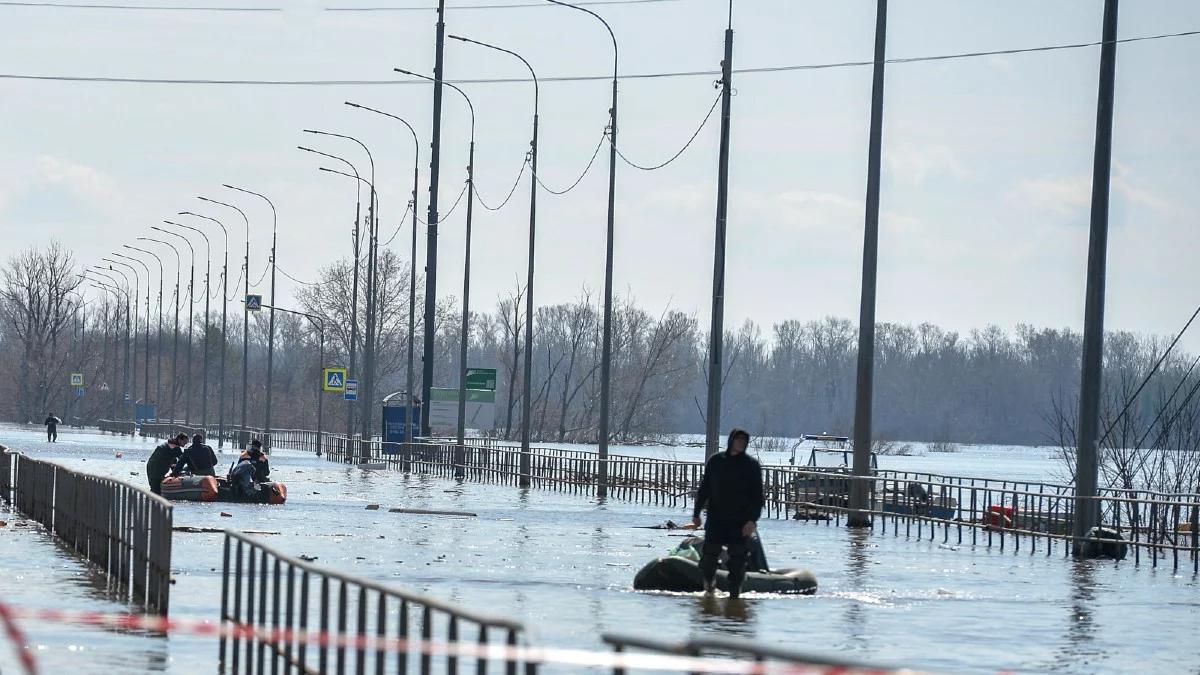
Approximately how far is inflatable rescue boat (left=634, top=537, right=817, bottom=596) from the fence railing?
16.8ft

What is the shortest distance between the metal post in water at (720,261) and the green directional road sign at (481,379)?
22633 millimetres

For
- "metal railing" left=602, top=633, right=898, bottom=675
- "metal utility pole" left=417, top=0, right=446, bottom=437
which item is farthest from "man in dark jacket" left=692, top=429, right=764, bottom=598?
"metal utility pole" left=417, top=0, right=446, bottom=437

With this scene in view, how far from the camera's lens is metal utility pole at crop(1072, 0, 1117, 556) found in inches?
1169

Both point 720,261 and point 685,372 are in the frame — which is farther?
point 685,372

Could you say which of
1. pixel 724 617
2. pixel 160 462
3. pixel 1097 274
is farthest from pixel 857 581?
pixel 160 462

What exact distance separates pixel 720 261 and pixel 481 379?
77.5 ft

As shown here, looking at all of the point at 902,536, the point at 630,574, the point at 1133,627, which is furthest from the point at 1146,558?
the point at 1133,627

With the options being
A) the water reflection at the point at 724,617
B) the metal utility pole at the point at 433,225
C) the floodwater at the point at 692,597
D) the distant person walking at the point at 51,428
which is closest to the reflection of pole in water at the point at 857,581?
the floodwater at the point at 692,597

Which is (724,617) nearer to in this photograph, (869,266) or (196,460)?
(869,266)

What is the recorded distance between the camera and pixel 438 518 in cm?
3625

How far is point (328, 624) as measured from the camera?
37.3 ft

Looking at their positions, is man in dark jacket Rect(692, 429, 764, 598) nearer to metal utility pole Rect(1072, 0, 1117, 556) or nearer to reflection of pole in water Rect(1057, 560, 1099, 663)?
reflection of pole in water Rect(1057, 560, 1099, 663)

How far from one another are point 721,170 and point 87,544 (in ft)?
60.8

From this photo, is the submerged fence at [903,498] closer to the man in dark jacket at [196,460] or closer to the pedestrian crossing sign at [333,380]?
the pedestrian crossing sign at [333,380]
